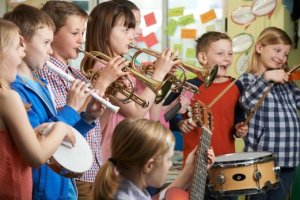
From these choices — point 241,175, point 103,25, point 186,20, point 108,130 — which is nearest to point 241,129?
point 241,175

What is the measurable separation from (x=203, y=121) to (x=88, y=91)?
75 cm

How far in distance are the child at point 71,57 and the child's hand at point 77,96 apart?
27 cm

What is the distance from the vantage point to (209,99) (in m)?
3.55

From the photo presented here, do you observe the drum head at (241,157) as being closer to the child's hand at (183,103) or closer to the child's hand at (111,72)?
the child's hand at (183,103)

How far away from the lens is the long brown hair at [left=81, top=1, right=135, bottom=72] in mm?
2822

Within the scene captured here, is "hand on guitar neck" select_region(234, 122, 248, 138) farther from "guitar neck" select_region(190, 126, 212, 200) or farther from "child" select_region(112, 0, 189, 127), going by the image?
"guitar neck" select_region(190, 126, 212, 200)

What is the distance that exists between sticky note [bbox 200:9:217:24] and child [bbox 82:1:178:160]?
2523 millimetres

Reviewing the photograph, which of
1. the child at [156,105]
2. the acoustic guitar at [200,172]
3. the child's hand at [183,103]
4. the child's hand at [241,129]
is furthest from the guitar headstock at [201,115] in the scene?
the child's hand at [241,129]

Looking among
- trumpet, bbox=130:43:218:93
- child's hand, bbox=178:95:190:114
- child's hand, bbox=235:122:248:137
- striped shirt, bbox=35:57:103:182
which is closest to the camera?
striped shirt, bbox=35:57:103:182

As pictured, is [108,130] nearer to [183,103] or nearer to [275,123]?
[183,103]

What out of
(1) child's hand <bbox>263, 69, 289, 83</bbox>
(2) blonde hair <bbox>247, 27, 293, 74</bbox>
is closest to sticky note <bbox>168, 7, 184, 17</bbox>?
(2) blonde hair <bbox>247, 27, 293, 74</bbox>

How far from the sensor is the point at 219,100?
354cm

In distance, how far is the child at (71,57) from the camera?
249 cm

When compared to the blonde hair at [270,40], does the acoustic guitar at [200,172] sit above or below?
below
